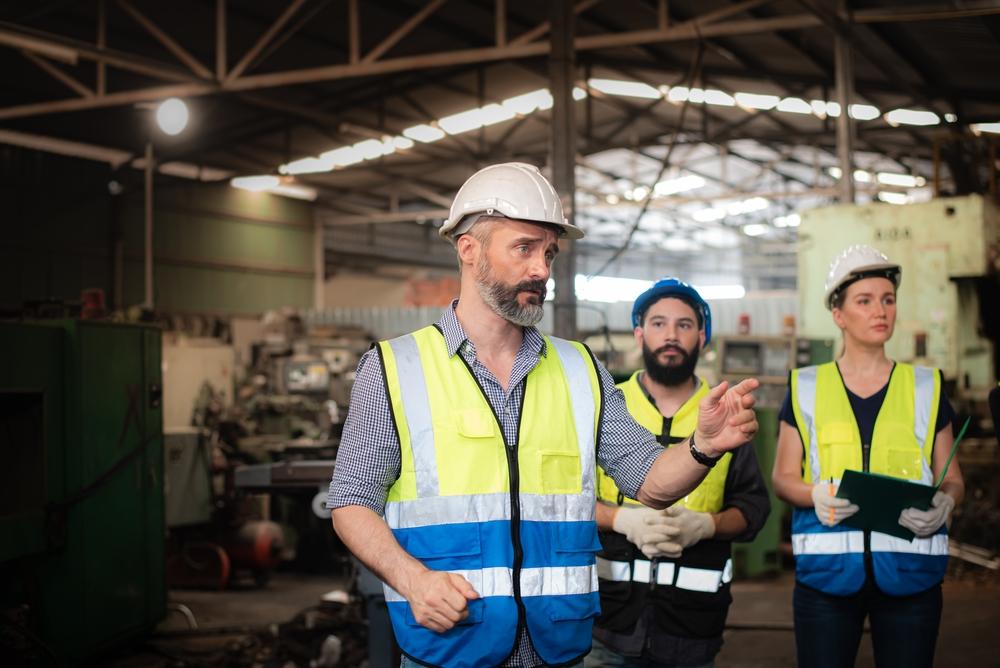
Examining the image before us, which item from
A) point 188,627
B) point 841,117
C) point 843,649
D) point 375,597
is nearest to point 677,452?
point 843,649

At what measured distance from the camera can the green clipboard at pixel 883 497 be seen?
8.79ft

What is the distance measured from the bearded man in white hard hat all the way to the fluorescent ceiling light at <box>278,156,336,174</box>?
48.9 feet

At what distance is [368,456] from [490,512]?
279 millimetres

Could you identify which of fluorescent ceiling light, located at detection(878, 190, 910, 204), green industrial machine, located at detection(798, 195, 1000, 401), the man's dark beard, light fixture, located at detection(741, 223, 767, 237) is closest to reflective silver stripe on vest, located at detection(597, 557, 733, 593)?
the man's dark beard

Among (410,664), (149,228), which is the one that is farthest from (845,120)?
(149,228)

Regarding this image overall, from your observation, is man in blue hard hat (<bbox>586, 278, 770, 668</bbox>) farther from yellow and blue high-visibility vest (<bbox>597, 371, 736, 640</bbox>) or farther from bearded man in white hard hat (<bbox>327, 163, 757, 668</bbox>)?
bearded man in white hard hat (<bbox>327, 163, 757, 668</bbox>)

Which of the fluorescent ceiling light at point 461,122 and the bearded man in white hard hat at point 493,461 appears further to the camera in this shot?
the fluorescent ceiling light at point 461,122

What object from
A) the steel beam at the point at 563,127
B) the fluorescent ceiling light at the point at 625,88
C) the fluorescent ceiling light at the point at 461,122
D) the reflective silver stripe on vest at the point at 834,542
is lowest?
the reflective silver stripe on vest at the point at 834,542

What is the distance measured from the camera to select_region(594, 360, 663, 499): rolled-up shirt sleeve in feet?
7.46

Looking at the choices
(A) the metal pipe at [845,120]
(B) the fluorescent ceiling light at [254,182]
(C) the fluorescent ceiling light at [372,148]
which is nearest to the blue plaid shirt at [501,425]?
(A) the metal pipe at [845,120]

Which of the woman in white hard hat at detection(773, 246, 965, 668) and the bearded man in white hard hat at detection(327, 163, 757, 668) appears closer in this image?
the bearded man in white hard hat at detection(327, 163, 757, 668)

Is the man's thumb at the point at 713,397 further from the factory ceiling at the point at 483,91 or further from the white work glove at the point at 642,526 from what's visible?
the factory ceiling at the point at 483,91

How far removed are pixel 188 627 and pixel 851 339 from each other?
5.29 m

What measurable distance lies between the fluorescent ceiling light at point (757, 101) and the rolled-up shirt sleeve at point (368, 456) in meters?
13.4
